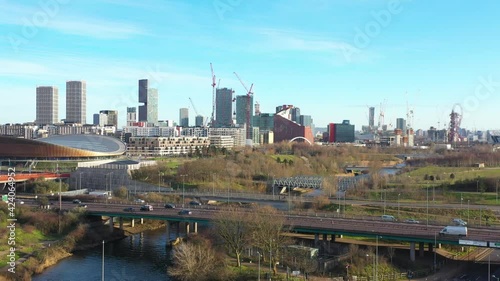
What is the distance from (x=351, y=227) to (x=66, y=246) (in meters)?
15.8

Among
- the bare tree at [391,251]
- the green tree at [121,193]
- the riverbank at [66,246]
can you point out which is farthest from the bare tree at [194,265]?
the green tree at [121,193]

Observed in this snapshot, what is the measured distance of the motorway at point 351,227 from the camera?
2570 cm

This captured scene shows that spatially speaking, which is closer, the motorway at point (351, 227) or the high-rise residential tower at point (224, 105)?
the motorway at point (351, 227)

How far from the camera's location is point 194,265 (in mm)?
23422

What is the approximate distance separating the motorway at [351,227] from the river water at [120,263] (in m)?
2.12

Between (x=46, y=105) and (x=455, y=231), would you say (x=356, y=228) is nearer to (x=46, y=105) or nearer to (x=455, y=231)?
(x=455, y=231)

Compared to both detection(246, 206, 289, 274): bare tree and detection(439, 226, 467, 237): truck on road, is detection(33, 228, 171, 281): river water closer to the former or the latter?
detection(246, 206, 289, 274): bare tree

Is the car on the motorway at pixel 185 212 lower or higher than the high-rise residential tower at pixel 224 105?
lower

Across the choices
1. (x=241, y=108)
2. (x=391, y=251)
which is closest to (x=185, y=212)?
(x=391, y=251)

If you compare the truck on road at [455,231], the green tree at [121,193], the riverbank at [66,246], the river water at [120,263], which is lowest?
the river water at [120,263]

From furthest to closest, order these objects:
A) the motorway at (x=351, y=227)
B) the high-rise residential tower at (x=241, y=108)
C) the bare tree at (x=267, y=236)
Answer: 1. the high-rise residential tower at (x=241, y=108)
2. the motorway at (x=351, y=227)
3. the bare tree at (x=267, y=236)

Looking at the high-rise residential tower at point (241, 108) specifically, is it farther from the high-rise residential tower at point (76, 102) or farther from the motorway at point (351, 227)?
the motorway at point (351, 227)

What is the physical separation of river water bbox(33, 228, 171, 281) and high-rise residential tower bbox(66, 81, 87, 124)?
152424 millimetres

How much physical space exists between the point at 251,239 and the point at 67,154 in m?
47.7
